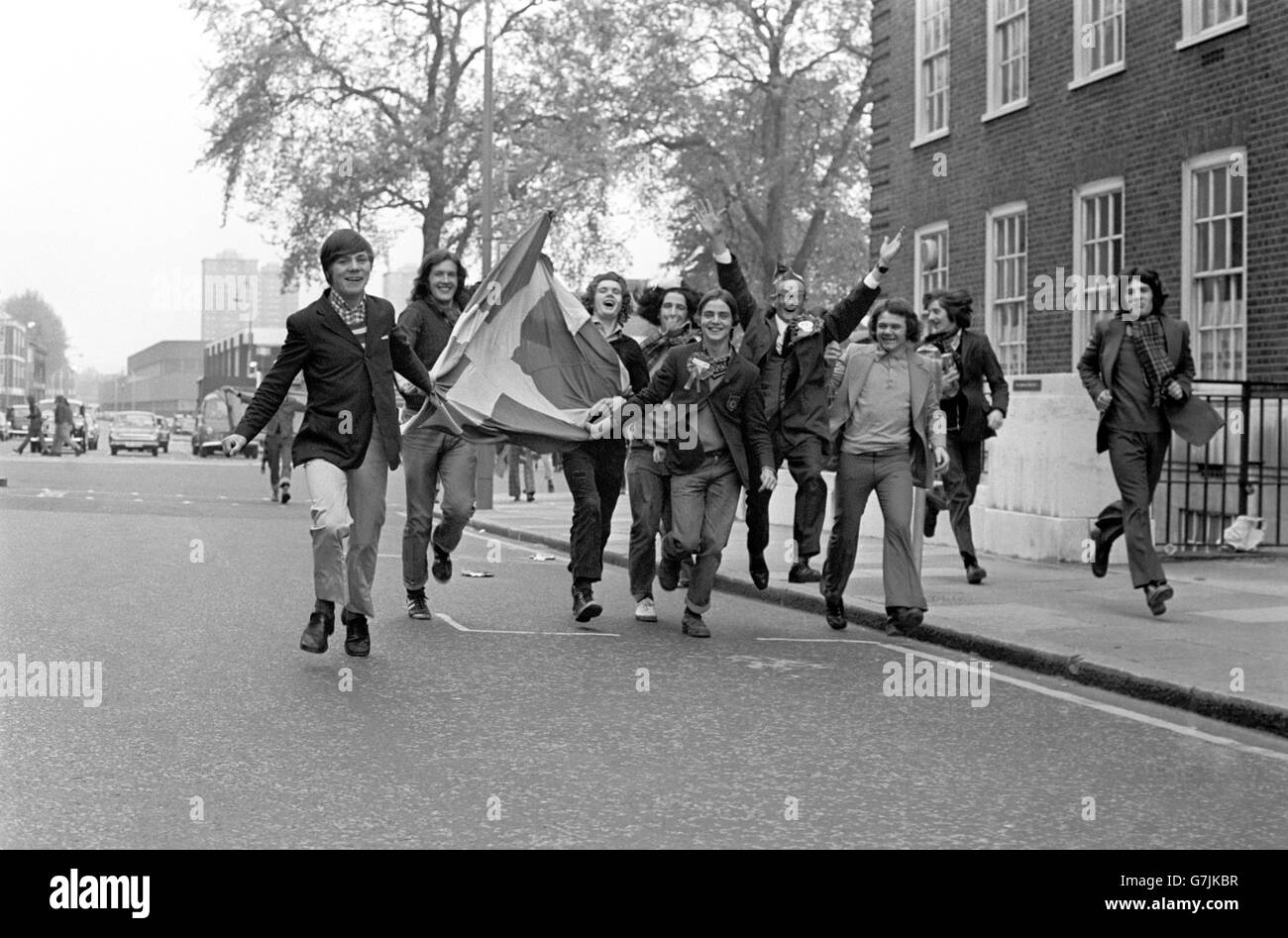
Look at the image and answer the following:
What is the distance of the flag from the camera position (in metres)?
10.7

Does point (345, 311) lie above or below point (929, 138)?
below

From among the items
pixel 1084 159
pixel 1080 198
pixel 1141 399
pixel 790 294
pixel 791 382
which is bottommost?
Result: pixel 1141 399

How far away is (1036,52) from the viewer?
1997 centimetres

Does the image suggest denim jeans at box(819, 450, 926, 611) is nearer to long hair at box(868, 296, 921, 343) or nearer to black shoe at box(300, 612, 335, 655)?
long hair at box(868, 296, 921, 343)

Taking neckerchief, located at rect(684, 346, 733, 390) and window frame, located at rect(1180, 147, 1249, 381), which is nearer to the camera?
neckerchief, located at rect(684, 346, 733, 390)

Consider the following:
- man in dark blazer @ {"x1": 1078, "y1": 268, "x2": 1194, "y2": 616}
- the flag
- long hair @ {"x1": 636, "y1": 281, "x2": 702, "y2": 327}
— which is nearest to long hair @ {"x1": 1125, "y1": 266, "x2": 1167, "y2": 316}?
man in dark blazer @ {"x1": 1078, "y1": 268, "x2": 1194, "y2": 616}

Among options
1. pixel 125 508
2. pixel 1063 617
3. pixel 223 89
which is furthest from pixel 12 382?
pixel 1063 617

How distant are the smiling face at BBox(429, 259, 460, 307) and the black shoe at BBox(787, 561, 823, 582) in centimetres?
314

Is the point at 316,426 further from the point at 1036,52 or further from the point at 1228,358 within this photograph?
the point at 1036,52

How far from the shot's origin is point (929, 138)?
2264 cm

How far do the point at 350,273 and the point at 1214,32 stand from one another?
1115 centimetres

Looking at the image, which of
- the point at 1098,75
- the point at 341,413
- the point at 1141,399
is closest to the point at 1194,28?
the point at 1098,75

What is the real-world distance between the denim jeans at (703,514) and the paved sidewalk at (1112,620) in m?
0.83

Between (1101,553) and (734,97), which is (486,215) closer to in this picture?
(1101,553)
